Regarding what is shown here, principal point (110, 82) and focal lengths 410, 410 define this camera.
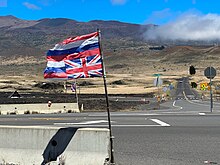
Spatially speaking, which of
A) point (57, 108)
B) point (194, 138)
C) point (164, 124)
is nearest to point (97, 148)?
point (194, 138)

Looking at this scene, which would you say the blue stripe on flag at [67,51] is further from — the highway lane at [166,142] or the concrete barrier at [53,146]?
the highway lane at [166,142]

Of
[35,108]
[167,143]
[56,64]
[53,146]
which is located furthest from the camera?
[35,108]

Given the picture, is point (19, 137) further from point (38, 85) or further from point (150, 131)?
point (38, 85)

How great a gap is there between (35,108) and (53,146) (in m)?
20.1

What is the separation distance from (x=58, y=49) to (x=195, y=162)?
13.7 feet

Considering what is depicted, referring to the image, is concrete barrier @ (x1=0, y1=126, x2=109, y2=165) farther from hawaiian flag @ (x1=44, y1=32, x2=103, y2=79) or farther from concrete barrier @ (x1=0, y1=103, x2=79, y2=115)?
concrete barrier @ (x1=0, y1=103, x2=79, y2=115)

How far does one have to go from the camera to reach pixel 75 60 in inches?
356

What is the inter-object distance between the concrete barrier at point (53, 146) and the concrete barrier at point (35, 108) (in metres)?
18.7

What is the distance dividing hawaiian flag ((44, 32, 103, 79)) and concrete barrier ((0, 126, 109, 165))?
Answer: 3.94 feet

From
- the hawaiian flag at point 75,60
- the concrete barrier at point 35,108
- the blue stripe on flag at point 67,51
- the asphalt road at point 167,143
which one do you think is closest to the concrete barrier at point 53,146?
the hawaiian flag at point 75,60

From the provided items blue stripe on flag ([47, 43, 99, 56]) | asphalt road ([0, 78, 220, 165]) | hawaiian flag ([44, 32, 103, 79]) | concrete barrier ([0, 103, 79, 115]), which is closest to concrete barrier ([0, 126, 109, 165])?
hawaiian flag ([44, 32, 103, 79])

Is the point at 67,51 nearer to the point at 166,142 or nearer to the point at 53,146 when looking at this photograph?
the point at 53,146

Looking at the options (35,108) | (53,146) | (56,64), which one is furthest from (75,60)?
(35,108)

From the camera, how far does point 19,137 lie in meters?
9.17
